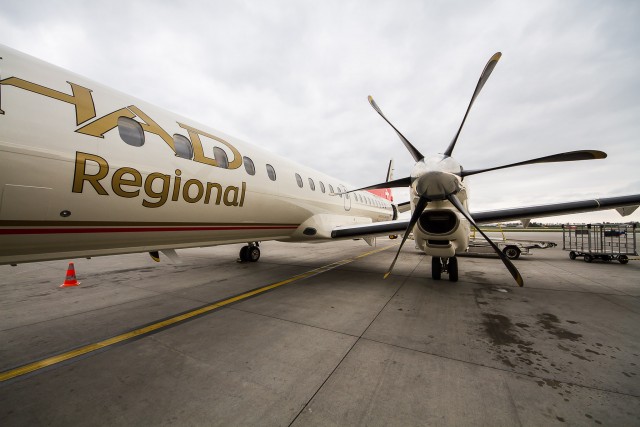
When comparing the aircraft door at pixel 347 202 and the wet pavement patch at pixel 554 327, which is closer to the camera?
the wet pavement patch at pixel 554 327

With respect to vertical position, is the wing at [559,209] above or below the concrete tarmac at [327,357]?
above

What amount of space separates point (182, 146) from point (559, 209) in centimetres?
741

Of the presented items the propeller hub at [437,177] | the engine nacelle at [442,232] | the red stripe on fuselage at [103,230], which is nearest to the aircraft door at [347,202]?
the engine nacelle at [442,232]

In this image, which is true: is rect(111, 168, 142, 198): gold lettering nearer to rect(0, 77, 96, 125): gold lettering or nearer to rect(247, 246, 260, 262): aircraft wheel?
rect(0, 77, 96, 125): gold lettering

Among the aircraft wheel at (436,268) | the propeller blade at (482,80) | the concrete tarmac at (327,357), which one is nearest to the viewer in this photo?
the concrete tarmac at (327,357)

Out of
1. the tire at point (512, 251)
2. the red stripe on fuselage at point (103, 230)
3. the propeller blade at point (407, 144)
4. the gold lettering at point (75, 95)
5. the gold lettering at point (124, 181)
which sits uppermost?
the propeller blade at point (407, 144)

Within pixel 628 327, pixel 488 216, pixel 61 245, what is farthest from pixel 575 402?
pixel 61 245

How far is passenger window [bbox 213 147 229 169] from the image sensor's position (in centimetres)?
422

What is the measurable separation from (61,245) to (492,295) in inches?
284

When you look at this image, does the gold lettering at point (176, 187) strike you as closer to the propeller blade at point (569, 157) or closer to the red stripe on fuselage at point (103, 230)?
the red stripe on fuselage at point (103, 230)

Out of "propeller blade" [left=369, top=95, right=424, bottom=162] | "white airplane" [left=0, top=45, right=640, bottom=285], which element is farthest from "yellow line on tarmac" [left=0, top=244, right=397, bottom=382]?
"propeller blade" [left=369, top=95, right=424, bottom=162]

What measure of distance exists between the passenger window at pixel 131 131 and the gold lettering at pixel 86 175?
45 centimetres

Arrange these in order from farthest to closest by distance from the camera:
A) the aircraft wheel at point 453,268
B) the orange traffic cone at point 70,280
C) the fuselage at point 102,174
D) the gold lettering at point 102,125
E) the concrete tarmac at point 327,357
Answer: the aircraft wheel at point 453,268 < the orange traffic cone at point 70,280 < the gold lettering at point 102,125 < the fuselage at point 102,174 < the concrete tarmac at point 327,357

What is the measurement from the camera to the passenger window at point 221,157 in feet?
13.8
